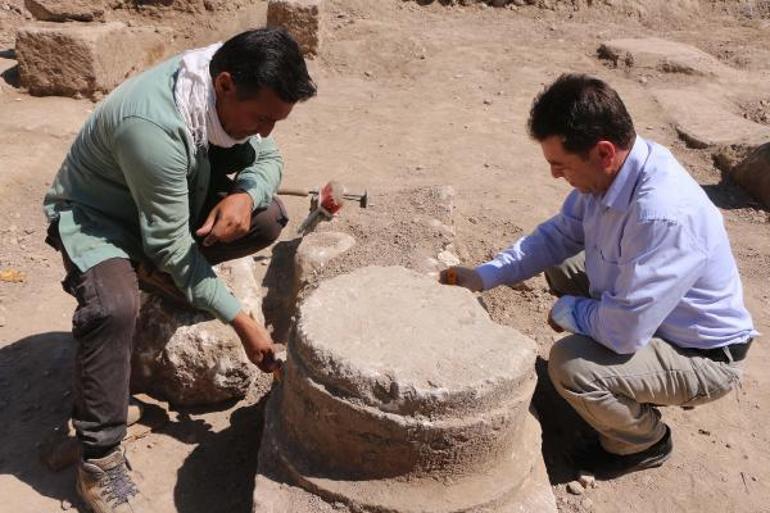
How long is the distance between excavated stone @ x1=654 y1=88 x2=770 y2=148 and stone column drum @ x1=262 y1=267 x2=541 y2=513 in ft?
15.8

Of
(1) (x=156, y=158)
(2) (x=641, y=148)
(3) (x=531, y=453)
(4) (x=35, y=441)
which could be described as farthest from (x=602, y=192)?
(4) (x=35, y=441)

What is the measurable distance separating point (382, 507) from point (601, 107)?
141 centimetres

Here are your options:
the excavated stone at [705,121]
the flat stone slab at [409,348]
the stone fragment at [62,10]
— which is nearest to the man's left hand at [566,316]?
the flat stone slab at [409,348]

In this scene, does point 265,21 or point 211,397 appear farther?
point 265,21

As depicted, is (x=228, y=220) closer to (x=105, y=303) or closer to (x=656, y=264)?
(x=105, y=303)

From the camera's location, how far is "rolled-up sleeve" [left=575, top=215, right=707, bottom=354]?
2459mm

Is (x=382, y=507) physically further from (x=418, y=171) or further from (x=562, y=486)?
(x=418, y=171)

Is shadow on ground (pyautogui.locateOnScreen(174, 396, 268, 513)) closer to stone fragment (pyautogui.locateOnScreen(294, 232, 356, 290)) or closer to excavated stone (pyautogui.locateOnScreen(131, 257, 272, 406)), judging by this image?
excavated stone (pyautogui.locateOnScreen(131, 257, 272, 406))

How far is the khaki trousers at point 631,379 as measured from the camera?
105 inches

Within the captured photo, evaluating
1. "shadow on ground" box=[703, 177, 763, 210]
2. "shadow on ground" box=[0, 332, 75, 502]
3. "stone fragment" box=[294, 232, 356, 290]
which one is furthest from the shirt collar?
"shadow on ground" box=[703, 177, 763, 210]

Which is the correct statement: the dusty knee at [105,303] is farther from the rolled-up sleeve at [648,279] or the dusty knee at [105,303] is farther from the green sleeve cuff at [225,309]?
the rolled-up sleeve at [648,279]

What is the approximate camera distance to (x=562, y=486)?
2.96 m

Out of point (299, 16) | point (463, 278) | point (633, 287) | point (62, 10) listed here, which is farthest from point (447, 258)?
point (62, 10)

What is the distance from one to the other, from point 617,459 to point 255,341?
1470mm
